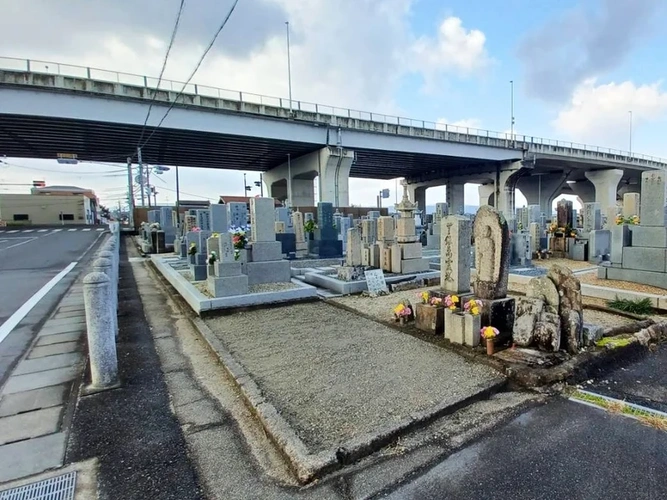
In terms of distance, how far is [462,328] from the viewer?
171 inches

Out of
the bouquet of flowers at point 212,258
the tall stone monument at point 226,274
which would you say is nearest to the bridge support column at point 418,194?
the bouquet of flowers at point 212,258

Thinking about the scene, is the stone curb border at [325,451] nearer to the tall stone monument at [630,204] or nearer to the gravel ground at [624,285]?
the gravel ground at [624,285]

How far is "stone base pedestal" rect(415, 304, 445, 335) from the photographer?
4812mm

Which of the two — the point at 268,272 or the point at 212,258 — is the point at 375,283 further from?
the point at 212,258

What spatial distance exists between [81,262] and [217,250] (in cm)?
861

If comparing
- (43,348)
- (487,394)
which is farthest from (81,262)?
(487,394)

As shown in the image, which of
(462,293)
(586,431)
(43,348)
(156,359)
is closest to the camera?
(586,431)

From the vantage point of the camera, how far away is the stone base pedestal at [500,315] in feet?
14.4

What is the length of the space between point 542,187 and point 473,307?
55243 mm

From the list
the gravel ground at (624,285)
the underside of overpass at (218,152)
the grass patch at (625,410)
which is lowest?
the grass patch at (625,410)

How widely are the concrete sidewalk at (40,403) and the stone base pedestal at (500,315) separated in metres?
4.22

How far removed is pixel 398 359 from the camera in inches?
157

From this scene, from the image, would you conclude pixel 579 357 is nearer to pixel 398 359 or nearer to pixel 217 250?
pixel 398 359

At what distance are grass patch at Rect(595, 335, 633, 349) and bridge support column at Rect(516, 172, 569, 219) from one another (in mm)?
50053
